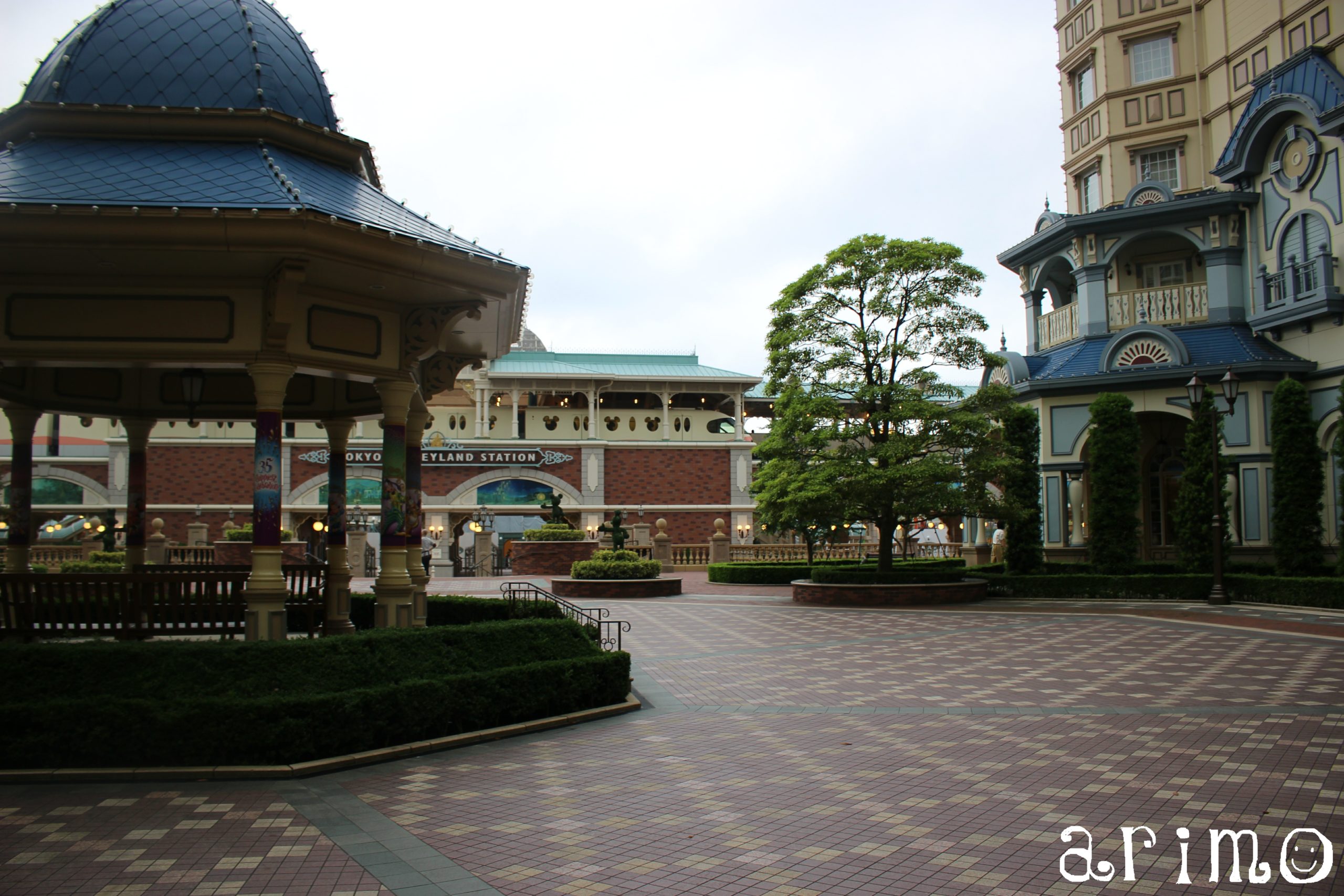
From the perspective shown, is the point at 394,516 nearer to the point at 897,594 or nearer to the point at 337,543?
the point at 337,543

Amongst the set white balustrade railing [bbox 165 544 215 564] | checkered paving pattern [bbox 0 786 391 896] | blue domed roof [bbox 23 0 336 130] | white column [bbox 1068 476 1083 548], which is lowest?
checkered paving pattern [bbox 0 786 391 896]

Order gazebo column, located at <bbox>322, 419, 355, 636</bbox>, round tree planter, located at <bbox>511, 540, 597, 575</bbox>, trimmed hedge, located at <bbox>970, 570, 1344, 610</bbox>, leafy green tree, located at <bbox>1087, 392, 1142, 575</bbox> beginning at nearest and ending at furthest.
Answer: gazebo column, located at <bbox>322, 419, 355, 636</bbox>
trimmed hedge, located at <bbox>970, 570, 1344, 610</bbox>
leafy green tree, located at <bbox>1087, 392, 1142, 575</bbox>
round tree planter, located at <bbox>511, 540, 597, 575</bbox>

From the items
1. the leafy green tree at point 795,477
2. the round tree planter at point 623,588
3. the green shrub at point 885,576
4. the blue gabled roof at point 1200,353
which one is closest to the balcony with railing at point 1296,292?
the blue gabled roof at point 1200,353

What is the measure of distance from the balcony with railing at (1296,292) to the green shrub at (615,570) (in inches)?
733

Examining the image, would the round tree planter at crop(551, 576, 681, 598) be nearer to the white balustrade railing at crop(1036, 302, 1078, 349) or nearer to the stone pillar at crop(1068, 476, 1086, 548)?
the stone pillar at crop(1068, 476, 1086, 548)

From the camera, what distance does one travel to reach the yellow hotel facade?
24.5 meters

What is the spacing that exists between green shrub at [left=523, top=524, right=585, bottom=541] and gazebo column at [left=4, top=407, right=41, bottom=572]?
24838mm

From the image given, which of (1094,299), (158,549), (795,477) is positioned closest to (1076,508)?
(1094,299)

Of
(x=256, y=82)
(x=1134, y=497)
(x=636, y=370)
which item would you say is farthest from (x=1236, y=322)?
(x=636, y=370)

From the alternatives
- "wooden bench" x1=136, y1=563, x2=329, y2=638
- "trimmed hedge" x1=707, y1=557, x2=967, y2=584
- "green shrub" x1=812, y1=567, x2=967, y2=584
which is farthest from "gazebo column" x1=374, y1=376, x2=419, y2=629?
"trimmed hedge" x1=707, y1=557, x2=967, y2=584

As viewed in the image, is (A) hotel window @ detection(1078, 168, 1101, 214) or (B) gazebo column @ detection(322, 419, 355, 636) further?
(A) hotel window @ detection(1078, 168, 1101, 214)

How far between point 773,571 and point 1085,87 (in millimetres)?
20088

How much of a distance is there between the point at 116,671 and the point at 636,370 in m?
46.3

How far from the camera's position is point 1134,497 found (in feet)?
81.4
